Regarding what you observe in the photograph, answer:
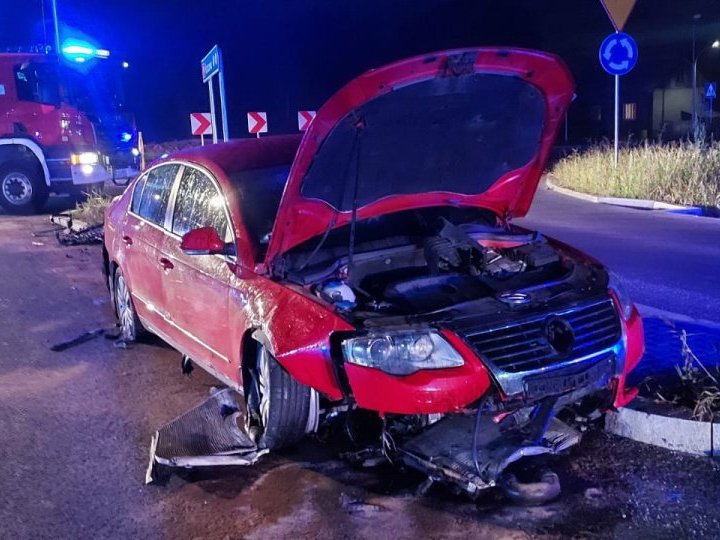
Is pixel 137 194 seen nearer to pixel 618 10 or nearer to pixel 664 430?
pixel 664 430

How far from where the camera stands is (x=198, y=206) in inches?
200

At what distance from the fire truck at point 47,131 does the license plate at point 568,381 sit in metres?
14.0

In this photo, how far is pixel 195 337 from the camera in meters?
5.02

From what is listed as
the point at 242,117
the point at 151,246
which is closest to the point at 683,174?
the point at 151,246

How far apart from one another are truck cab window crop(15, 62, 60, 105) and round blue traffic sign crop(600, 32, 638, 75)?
36.5 feet

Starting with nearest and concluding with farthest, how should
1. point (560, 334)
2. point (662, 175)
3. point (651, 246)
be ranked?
point (560, 334) → point (651, 246) → point (662, 175)

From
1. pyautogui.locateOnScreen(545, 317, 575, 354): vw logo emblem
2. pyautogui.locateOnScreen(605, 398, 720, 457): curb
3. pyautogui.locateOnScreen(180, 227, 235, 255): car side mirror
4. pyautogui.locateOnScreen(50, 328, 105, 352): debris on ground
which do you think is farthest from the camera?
pyautogui.locateOnScreen(50, 328, 105, 352): debris on ground

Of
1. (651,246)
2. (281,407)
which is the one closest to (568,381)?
(281,407)

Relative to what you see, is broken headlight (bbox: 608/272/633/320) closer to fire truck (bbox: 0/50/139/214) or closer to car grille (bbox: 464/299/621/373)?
car grille (bbox: 464/299/621/373)

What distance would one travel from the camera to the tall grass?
12836mm

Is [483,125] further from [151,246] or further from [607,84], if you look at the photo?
[607,84]

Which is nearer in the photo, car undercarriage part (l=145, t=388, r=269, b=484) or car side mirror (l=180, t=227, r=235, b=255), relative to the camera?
car undercarriage part (l=145, t=388, r=269, b=484)

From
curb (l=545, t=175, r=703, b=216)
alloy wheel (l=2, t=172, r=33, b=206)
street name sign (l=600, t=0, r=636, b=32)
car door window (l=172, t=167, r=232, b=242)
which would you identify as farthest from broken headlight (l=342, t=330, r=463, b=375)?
alloy wheel (l=2, t=172, r=33, b=206)

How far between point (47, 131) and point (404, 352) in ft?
48.7
